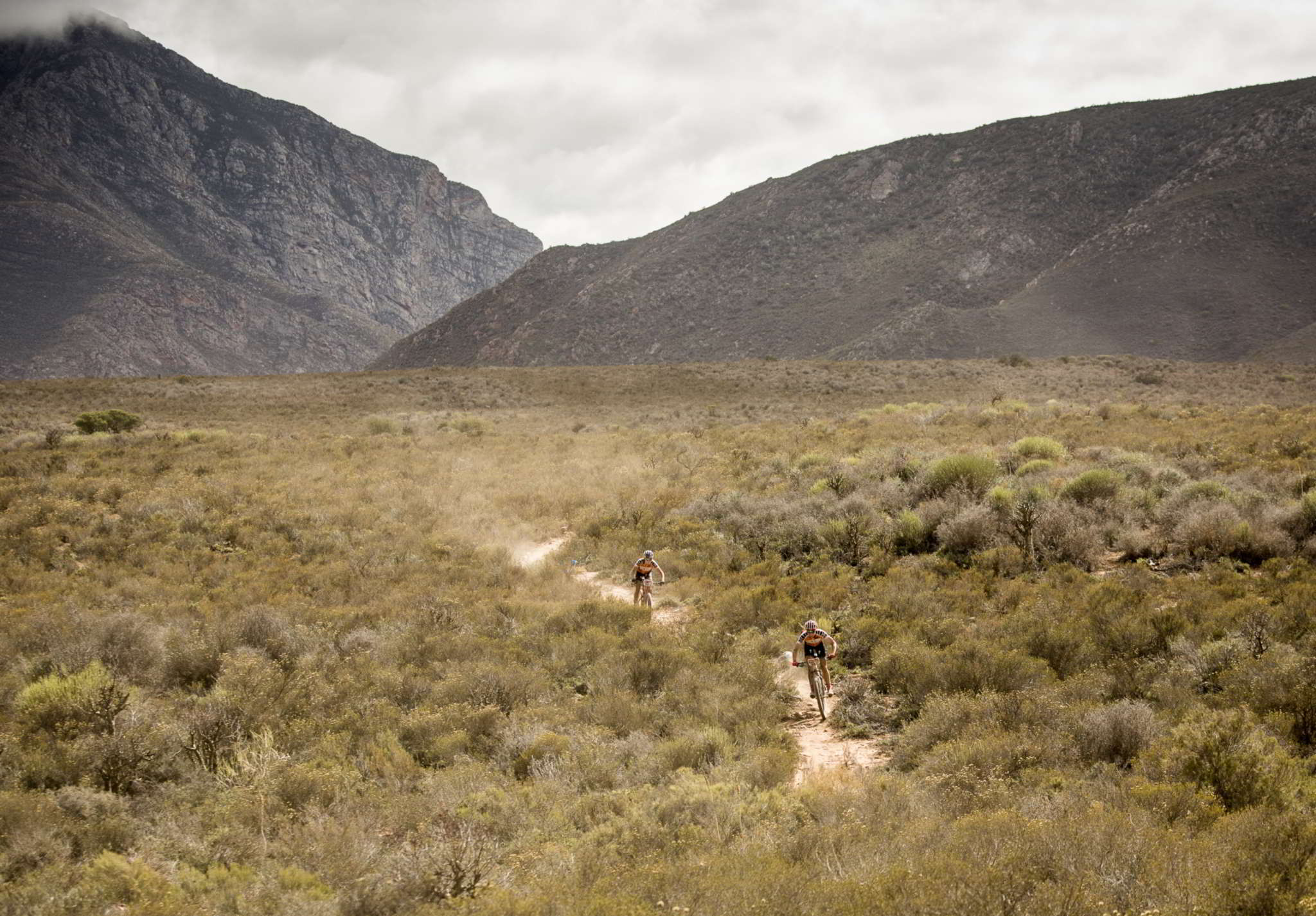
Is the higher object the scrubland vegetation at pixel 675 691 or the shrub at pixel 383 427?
the shrub at pixel 383 427

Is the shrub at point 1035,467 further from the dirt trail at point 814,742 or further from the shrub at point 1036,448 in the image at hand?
the dirt trail at point 814,742

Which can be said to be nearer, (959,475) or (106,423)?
(959,475)

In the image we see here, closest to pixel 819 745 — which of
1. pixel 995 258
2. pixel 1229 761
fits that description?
pixel 1229 761

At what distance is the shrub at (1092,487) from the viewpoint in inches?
491

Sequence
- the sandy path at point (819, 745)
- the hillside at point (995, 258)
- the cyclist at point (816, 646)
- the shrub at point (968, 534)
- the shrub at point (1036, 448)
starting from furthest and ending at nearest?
the hillside at point (995, 258) → the shrub at point (1036, 448) → the shrub at point (968, 534) → the cyclist at point (816, 646) → the sandy path at point (819, 745)

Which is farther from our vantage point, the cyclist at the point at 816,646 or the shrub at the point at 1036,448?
the shrub at the point at 1036,448

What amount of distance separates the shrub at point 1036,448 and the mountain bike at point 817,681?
37.4 feet

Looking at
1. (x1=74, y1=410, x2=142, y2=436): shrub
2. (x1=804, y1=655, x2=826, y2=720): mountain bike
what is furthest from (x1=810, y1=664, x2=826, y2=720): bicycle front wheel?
(x1=74, y1=410, x2=142, y2=436): shrub

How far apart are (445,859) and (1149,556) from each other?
10.6 metres

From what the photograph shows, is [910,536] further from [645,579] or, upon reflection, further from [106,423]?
[106,423]

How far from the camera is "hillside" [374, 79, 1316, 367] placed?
69625mm

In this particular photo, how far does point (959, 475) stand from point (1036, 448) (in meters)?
3.93

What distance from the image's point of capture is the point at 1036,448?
54.8 feet

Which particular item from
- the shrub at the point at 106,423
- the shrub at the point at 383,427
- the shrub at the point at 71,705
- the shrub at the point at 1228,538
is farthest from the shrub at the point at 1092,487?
the shrub at the point at 106,423
